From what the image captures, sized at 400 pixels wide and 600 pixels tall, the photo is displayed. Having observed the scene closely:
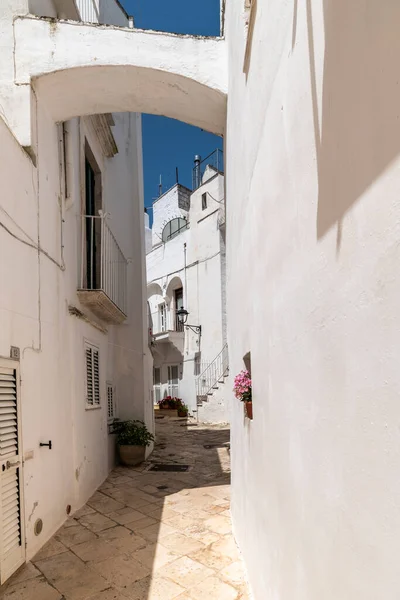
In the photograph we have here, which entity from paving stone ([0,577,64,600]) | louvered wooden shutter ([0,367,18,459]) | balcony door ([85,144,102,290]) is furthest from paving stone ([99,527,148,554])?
balcony door ([85,144,102,290])

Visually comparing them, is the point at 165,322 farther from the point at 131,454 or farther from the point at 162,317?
the point at 131,454

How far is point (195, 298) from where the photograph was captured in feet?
61.5

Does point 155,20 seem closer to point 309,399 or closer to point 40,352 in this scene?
point 40,352

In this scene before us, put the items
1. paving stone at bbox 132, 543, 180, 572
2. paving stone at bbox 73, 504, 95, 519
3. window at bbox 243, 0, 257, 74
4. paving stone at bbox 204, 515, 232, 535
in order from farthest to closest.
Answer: paving stone at bbox 73, 504, 95, 519 < paving stone at bbox 204, 515, 232, 535 < paving stone at bbox 132, 543, 180, 572 < window at bbox 243, 0, 257, 74

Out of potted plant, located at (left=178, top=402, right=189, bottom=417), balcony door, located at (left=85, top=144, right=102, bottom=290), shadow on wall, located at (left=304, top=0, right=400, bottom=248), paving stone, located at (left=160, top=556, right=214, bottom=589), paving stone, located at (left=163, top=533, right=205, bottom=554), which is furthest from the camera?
potted plant, located at (left=178, top=402, right=189, bottom=417)

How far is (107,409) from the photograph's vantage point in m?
8.47

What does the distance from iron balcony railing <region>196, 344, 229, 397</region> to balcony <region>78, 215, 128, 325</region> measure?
7971mm

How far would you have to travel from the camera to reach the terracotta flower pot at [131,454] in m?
8.69

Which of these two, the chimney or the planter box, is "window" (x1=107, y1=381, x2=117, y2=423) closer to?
the planter box

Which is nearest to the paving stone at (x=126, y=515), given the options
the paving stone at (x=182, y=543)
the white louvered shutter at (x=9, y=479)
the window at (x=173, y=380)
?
the paving stone at (x=182, y=543)

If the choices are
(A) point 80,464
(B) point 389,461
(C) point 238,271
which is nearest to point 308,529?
(B) point 389,461

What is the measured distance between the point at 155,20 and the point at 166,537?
32.6 ft

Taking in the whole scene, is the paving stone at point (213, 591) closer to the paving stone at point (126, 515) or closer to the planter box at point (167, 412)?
the paving stone at point (126, 515)

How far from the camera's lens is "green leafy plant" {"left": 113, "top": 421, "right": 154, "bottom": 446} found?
8688 millimetres
